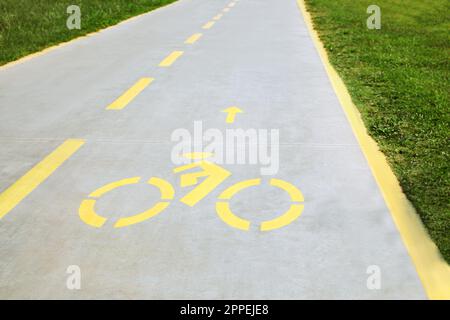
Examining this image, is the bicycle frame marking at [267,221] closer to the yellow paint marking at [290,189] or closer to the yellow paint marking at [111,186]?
the yellow paint marking at [290,189]

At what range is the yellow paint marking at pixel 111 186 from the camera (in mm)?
4449

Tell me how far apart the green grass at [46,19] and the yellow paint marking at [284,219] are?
800cm

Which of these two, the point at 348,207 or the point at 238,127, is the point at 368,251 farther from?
the point at 238,127

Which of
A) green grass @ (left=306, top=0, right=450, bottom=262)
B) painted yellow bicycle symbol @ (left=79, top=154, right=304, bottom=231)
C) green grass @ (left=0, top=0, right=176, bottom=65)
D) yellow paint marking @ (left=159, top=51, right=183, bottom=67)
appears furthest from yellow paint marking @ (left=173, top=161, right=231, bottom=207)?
green grass @ (left=0, top=0, right=176, bottom=65)

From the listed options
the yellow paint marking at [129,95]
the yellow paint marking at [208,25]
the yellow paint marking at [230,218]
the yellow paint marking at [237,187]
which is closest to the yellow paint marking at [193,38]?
the yellow paint marking at [208,25]

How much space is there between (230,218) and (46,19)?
43.7ft

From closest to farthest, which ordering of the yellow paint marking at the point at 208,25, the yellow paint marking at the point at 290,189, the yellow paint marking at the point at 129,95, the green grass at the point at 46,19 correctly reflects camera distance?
1. the yellow paint marking at the point at 290,189
2. the yellow paint marking at the point at 129,95
3. the green grass at the point at 46,19
4. the yellow paint marking at the point at 208,25

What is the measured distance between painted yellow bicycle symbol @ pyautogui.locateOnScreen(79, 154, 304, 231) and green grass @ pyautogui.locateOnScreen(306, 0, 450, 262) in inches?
41.0

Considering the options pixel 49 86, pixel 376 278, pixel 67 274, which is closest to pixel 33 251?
pixel 67 274

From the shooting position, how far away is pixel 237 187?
4562 millimetres

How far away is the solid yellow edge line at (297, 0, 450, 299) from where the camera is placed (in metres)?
3.23

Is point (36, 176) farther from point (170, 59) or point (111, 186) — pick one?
point (170, 59)

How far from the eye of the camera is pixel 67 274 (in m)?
3.35
